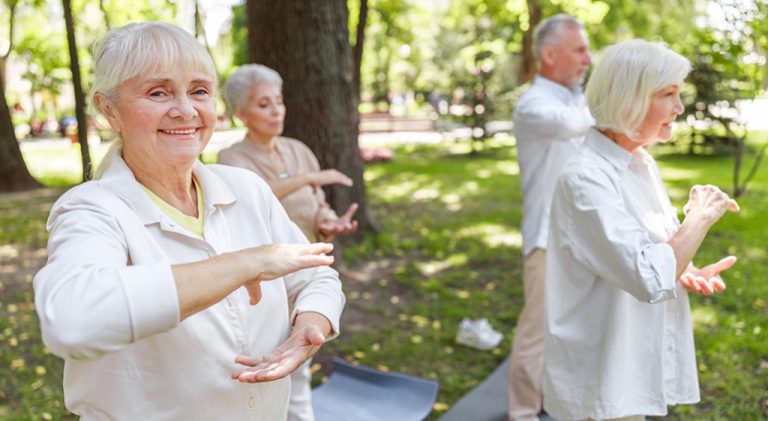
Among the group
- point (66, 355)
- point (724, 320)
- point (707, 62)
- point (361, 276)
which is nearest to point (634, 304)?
point (66, 355)

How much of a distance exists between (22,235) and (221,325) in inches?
350

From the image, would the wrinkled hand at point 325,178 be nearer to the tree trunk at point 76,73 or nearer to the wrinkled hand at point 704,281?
the wrinkled hand at point 704,281

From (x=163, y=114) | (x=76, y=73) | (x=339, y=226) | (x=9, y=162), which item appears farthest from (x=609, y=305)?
(x=9, y=162)

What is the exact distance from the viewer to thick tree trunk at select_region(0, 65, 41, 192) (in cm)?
1313

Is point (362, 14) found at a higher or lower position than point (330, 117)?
higher

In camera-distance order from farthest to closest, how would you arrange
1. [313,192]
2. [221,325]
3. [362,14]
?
[362,14] → [313,192] → [221,325]

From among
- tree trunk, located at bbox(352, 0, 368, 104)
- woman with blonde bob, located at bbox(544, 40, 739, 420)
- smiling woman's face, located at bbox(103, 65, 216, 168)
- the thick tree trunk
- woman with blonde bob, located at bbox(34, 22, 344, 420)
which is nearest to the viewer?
woman with blonde bob, located at bbox(34, 22, 344, 420)

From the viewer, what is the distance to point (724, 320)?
5.17 m

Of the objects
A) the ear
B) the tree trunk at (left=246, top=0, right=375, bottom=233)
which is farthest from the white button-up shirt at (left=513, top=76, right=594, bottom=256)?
the tree trunk at (left=246, top=0, right=375, bottom=233)

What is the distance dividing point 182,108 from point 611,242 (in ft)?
4.75

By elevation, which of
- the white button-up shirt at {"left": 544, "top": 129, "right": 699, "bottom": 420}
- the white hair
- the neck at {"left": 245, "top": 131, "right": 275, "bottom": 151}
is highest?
the white hair

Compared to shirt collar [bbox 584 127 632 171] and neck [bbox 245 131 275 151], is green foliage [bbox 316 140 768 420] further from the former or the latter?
shirt collar [bbox 584 127 632 171]

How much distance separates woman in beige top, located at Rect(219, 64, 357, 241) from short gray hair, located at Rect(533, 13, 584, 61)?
1.41m

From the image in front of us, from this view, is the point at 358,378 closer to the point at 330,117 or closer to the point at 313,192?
the point at 313,192
